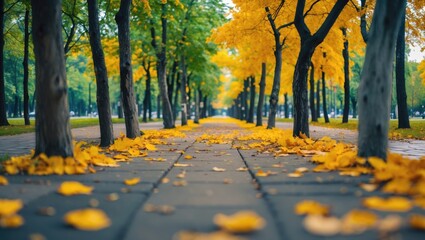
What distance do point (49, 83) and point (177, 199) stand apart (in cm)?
264

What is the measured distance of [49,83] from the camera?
4.92 metres

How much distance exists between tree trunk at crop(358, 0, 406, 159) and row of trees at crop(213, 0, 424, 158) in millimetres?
11

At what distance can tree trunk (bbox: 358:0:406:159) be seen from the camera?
185 inches

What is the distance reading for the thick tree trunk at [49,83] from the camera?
492 cm

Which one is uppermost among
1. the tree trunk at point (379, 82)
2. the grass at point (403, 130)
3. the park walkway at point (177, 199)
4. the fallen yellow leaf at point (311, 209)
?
the tree trunk at point (379, 82)

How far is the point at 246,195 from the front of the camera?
3.48 meters

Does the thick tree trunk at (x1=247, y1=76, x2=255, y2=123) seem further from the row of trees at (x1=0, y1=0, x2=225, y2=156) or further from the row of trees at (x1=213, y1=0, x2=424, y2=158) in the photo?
the row of trees at (x1=0, y1=0, x2=225, y2=156)

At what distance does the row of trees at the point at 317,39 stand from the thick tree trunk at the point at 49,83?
12.6 ft

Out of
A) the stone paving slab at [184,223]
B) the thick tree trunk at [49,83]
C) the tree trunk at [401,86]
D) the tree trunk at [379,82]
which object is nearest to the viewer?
the stone paving slab at [184,223]

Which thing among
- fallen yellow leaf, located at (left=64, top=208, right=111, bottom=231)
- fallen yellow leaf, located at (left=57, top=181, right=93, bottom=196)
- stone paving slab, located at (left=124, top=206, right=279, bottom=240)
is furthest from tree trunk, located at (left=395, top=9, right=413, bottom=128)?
fallen yellow leaf, located at (left=64, top=208, right=111, bottom=231)

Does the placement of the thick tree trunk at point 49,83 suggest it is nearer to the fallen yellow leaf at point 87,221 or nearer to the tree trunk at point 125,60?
the fallen yellow leaf at point 87,221

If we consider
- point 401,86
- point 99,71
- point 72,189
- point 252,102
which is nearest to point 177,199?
point 72,189

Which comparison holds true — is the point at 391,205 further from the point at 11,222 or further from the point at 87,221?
the point at 11,222

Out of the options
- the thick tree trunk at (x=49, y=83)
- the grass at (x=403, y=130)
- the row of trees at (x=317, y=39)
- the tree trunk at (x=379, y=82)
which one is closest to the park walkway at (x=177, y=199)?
the thick tree trunk at (x=49, y=83)
